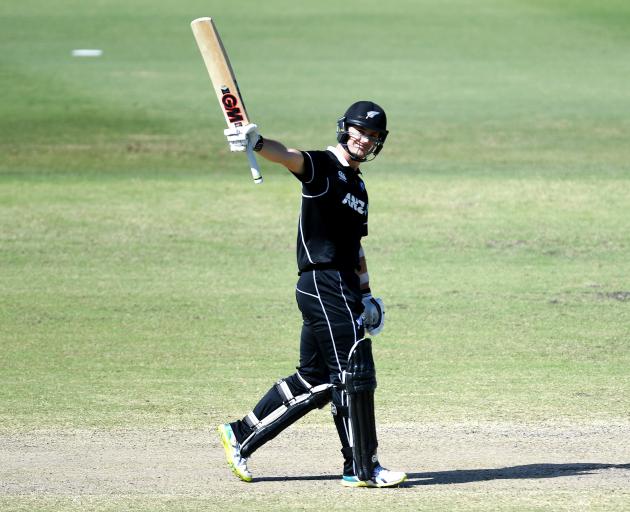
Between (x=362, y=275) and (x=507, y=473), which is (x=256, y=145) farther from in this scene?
(x=507, y=473)

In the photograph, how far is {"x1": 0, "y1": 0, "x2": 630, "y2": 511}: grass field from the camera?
27.0 ft

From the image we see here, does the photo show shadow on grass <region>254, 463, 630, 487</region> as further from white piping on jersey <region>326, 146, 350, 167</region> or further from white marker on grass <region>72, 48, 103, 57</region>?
white marker on grass <region>72, 48, 103, 57</region>

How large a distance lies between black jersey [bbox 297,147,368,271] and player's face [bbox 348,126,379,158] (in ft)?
0.33

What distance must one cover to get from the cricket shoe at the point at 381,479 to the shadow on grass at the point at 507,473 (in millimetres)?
112

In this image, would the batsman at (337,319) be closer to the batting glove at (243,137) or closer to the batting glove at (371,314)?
the batting glove at (371,314)

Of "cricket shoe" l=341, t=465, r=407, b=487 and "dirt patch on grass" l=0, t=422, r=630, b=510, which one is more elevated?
"cricket shoe" l=341, t=465, r=407, b=487

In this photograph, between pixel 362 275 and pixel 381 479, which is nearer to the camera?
pixel 381 479

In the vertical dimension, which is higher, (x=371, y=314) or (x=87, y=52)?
(x=371, y=314)

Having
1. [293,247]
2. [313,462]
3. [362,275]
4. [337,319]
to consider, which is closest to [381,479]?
[313,462]

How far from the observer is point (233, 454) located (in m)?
7.00

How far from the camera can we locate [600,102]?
80.9ft

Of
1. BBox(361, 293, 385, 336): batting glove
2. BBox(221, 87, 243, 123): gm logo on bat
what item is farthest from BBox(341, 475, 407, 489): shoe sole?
BBox(221, 87, 243, 123): gm logo on bat

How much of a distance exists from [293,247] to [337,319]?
7555 mm

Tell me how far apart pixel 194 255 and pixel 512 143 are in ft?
28.9
